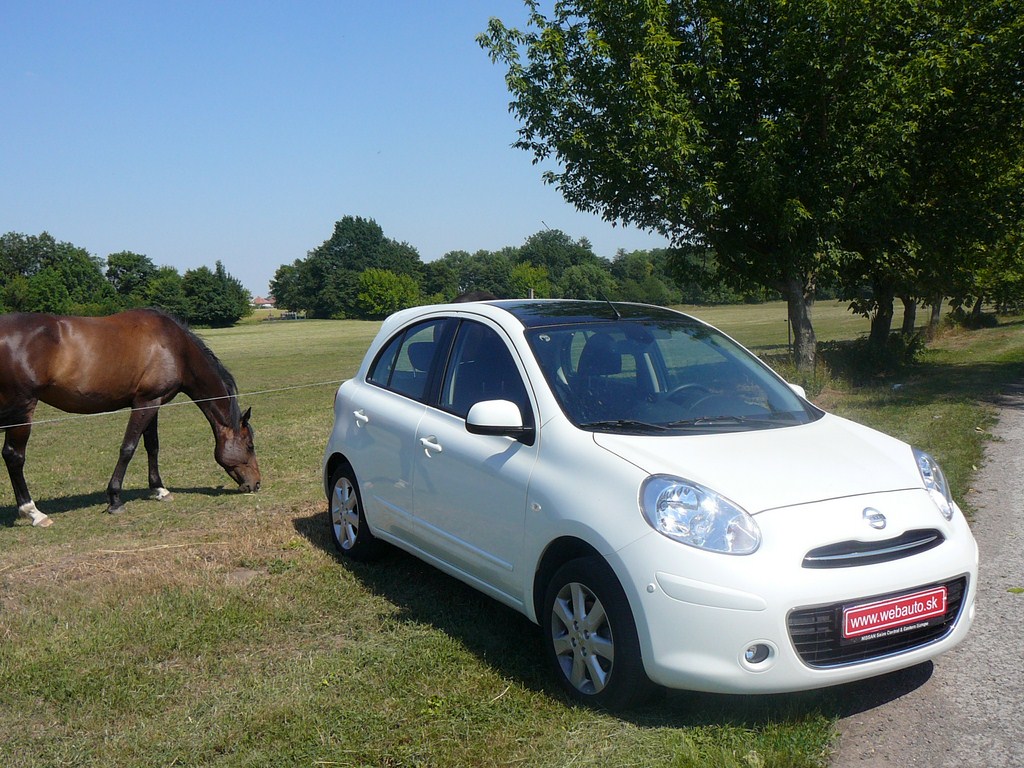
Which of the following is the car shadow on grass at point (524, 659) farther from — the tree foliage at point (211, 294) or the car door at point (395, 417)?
the tree foliage at point (211, 294)

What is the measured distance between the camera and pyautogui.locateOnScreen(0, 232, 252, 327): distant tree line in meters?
66.9

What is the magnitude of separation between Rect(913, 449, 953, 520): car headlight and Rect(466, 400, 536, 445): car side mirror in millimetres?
1856

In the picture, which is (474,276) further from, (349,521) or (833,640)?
(833,640)

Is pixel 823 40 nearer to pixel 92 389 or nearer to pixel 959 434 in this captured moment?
pixel 959 434

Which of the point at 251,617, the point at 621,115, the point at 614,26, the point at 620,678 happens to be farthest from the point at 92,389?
the point at 614,26

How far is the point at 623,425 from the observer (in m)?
4.51

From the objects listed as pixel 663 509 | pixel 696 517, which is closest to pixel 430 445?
pixel 663 509

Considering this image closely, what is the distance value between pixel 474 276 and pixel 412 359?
19.5 metres

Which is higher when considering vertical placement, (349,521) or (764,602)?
(764,602)

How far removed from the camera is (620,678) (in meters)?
3.84

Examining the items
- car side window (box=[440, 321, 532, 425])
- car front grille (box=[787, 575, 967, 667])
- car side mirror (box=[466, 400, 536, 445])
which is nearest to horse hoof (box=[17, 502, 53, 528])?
car side window (box=[440, 321, 532, 425])

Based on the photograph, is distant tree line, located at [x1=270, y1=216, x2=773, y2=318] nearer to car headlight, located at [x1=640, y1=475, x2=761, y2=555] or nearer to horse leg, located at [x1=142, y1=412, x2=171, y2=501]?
car headlight, located at [x1=640, y1=475, x2=761, y2=555]

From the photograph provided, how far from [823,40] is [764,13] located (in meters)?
1.50

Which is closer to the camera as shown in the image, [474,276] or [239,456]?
[239,456]
